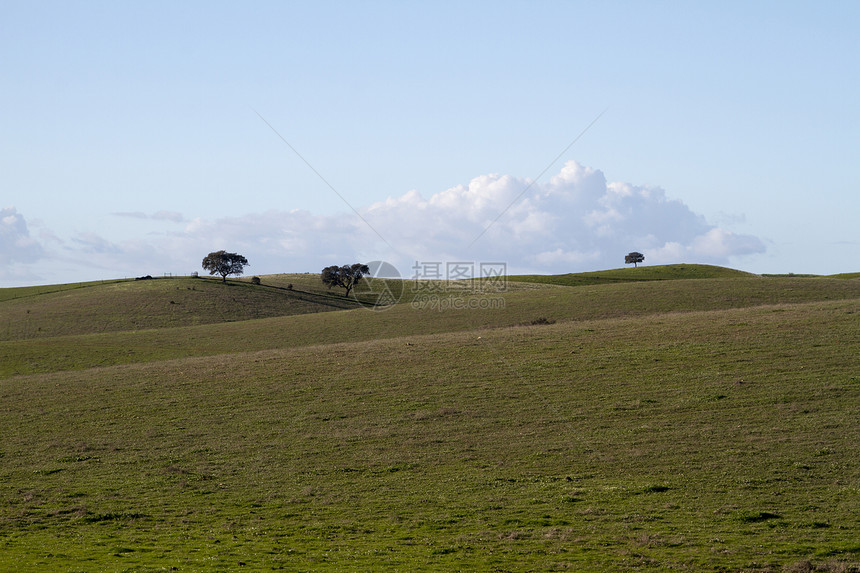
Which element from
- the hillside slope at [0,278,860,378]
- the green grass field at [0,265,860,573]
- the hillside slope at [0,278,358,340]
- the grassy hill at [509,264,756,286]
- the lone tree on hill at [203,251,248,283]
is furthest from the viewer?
the grassy hill at [509,264,756,286]

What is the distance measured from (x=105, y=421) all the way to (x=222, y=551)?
17.2m

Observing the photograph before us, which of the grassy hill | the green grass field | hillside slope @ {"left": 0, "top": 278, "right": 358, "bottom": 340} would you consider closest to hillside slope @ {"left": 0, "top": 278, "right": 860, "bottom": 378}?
the green grass field

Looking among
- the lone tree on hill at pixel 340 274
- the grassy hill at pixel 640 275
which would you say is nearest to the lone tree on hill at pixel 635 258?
the grassy hill at pixel 640 275

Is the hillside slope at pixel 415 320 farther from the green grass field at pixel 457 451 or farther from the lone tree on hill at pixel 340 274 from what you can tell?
the lone tree on hill at pixel 340 274

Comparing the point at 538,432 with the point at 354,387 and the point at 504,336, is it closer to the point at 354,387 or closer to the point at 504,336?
the point at 354,387

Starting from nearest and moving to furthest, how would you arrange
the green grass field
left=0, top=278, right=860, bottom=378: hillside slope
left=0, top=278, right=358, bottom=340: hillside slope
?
1. the green grass field
2. left=0, top=278, right=860, bottom=378: hillside slope
3. left=0, top=278, right=358, bottom=340: hillside slope

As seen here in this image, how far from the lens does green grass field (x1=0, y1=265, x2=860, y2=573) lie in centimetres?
1575

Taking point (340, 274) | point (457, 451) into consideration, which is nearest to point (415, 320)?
point (457, 451)

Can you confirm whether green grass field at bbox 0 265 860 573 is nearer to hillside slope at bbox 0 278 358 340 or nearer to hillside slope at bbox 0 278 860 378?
hillside slope at bbox 0 278 860 378

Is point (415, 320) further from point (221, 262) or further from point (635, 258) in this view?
point (635, 258)

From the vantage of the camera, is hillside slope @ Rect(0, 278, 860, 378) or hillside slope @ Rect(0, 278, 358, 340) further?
hillside slope @ Rect(0, 278, 358, 340)

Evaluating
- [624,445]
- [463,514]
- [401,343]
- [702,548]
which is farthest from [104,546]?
[401,343]

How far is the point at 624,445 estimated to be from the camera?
23.7 metres

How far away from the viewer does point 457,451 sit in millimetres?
24234
